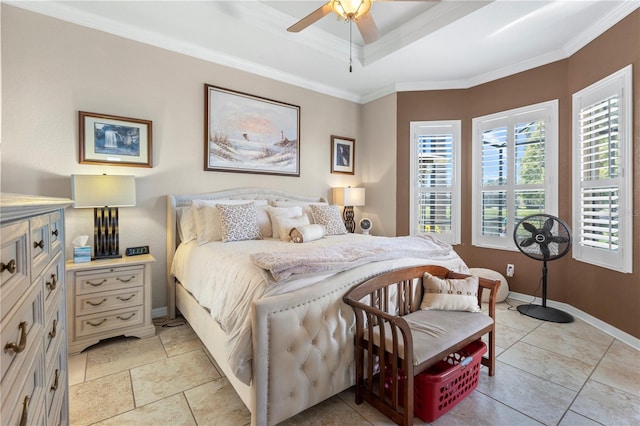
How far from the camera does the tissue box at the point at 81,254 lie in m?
2.34

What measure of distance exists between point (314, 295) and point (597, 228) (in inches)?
113

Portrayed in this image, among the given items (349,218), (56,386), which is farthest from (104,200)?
(349,218)

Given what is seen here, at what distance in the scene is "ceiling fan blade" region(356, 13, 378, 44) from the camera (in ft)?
7.25

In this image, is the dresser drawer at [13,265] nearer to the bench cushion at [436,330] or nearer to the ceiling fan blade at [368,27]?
the bench cushion at [436,330]

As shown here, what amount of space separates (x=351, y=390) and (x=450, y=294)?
888mm

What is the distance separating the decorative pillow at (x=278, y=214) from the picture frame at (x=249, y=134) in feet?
2.34

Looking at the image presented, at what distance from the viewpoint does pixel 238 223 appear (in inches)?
106

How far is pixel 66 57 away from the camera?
251cm

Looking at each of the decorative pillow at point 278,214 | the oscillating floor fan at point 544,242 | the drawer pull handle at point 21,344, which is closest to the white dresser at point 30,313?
the drawer pull handle at point 21,344

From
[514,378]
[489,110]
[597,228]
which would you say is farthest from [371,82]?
[514,378]

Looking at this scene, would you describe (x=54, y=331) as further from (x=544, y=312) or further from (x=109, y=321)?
(x=544, y=312)

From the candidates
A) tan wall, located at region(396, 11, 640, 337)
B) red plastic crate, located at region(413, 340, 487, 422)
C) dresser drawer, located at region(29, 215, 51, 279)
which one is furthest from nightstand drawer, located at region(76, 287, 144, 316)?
tan wall, located at region(396, 11, 640, 337)

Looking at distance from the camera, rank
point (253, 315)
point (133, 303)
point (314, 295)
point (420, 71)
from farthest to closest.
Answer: point (420, 71)
point (133, 303)
point (314, 295)
point (253, 315)

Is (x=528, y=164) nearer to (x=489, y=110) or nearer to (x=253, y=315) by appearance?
(x=489, y=110)
